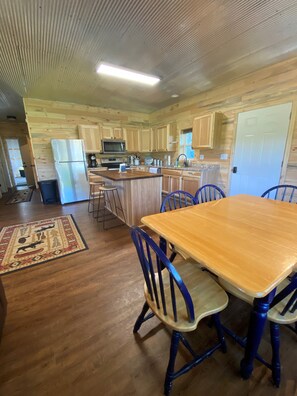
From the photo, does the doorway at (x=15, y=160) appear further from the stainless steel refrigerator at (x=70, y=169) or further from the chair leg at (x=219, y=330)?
the chair leg at (x=219, y=330)

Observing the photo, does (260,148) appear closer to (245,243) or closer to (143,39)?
(143,39)

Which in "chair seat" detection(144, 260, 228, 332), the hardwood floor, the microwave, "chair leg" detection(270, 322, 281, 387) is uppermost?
the microwave

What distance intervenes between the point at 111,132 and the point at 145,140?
125 centimetres

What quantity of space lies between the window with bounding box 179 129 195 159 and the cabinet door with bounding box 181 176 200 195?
3.12 feet

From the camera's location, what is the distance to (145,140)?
6.01m

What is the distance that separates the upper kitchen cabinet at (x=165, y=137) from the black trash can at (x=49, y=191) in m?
3.40

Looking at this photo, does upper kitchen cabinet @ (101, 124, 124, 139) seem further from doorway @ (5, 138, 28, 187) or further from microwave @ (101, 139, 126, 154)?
doorway @ (5, 138, 28, 187)

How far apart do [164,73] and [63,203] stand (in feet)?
12.8

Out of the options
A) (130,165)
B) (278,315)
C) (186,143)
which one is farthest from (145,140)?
(278,315)

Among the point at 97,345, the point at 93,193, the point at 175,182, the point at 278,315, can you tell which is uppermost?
the point at 175,182

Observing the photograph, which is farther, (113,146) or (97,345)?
(113,146)

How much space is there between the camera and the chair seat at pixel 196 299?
2.94 feet

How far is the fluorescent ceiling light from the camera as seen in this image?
9.37ft

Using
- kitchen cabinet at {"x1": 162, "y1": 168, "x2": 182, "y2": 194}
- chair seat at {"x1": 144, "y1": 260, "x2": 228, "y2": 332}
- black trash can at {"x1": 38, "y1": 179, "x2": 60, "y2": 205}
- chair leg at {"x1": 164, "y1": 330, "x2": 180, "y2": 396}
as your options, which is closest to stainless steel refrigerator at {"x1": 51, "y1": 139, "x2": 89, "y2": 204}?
black trash can at {"x1": 38, "y1": 179, "x2": 60, "y2": 205}
